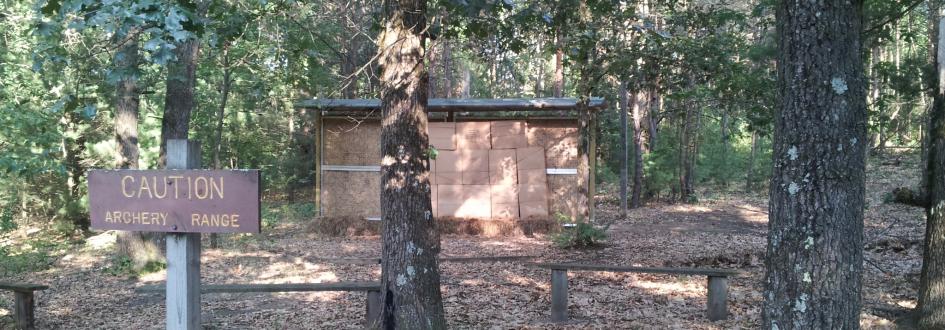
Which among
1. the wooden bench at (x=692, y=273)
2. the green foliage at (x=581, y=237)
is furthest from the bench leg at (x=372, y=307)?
the green foliage at (x=581, y=237)

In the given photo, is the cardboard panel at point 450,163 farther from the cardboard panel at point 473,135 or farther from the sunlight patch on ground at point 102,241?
the sunlight patch on ground at point 102,241

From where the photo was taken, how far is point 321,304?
8.23 m

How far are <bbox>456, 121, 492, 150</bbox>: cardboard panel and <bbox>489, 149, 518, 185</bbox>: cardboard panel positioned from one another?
1.00ft

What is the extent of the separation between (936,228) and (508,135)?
9871 millimetres

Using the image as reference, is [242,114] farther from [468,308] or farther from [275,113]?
[468,308]

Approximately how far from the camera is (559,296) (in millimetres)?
6711

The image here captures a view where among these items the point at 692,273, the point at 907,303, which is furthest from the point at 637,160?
the point at 692,273

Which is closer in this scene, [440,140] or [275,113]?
[440,140]

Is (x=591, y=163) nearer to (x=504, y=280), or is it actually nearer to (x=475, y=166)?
(x=475, y=166)

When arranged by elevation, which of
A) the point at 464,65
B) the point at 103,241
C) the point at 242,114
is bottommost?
the point at 103,241

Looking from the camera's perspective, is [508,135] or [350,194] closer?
[508,135]

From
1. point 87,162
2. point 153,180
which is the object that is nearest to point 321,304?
point 153,180

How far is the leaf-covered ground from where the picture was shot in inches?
279

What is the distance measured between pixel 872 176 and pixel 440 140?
48.4ft
